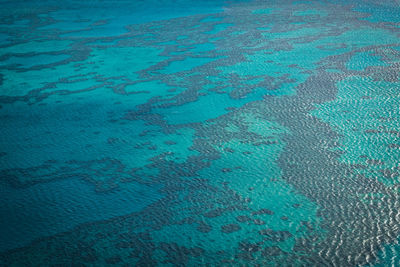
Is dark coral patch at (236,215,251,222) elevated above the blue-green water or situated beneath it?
situated beneath

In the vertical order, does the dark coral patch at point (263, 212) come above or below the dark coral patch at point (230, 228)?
above

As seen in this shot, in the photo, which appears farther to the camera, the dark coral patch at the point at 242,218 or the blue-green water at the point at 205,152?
the dark coral patch at the point at 242,218

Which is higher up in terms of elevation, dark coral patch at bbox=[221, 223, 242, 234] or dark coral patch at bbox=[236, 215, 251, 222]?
dark coral patch at bbox=[236, 215, 251, 222]

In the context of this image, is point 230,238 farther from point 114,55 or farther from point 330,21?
point 330,21

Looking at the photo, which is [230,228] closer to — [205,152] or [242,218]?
[242,218]

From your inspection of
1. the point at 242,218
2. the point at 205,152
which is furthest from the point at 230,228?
the point at 205,152

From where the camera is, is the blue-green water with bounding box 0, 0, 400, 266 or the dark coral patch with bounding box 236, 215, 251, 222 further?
the dark coral patch with bounding box 236, 215, 251, 222

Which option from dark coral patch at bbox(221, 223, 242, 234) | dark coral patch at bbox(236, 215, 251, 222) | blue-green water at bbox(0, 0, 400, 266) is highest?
blue-green water at bbox(0, 0, 400, 266)

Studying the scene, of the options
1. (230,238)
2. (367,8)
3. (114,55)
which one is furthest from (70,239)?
(367,8)
